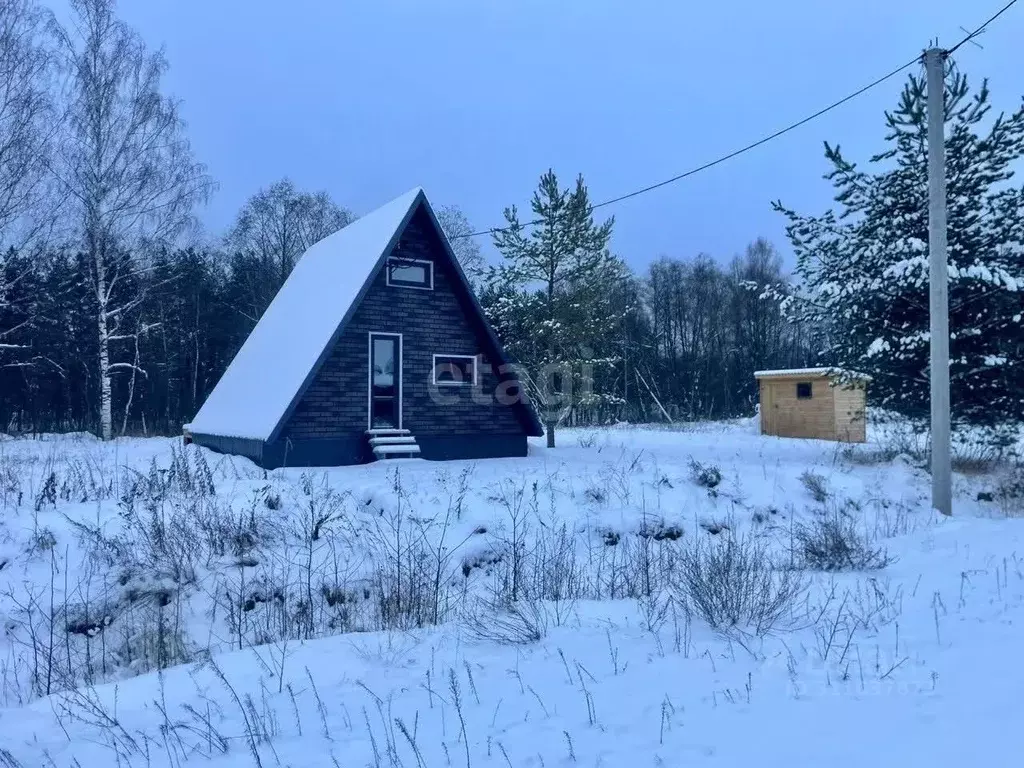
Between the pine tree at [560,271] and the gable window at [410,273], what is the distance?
4386 mm

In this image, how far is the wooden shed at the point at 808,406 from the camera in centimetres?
2356

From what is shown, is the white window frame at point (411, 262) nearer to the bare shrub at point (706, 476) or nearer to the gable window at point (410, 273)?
the gable window at point (410, 273)

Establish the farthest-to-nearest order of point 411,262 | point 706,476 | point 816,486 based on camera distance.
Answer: point 411,262, point 706,476, point 816,486

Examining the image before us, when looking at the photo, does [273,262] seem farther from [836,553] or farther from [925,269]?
[836,553]

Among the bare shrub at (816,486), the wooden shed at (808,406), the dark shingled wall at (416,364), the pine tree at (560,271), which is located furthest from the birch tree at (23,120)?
the wooden shed at (808,406)

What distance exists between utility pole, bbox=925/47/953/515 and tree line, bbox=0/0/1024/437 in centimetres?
284

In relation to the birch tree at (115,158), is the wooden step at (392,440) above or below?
below

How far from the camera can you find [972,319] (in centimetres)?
1295

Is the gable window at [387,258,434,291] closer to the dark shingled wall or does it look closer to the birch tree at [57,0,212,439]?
the dark shingled wall

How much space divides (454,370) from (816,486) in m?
7.72

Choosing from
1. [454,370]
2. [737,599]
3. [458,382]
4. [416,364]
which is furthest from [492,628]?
[454,370]

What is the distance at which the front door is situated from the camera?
1475cm

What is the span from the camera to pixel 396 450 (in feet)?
44.7

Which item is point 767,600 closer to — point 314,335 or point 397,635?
point 397,635
